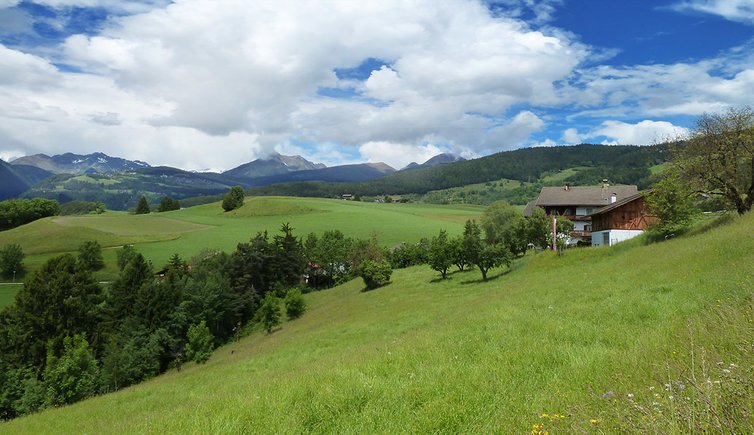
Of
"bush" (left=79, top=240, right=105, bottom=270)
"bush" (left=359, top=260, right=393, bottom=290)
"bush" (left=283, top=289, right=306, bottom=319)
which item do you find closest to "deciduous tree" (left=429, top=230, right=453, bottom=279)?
"bush" (left=359, top=260, right=393, bottom=290)

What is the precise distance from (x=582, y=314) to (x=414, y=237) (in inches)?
4084

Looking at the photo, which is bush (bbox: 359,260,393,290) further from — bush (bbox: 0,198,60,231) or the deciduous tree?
bush (bbox: 0,198,60,231)

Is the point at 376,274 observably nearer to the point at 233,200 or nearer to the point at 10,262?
the point at 10,262

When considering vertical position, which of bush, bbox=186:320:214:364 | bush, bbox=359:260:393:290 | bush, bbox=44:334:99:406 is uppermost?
bush, bbox=359:260:393:290

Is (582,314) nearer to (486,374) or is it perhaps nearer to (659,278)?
(486,374)

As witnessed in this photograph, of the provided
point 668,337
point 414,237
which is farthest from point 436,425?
point 414,237

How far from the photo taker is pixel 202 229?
444ft

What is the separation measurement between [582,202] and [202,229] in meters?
112

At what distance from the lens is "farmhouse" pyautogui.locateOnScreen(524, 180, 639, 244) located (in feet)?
260

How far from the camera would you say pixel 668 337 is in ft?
26.0

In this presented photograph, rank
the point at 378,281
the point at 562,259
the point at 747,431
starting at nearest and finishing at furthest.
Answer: the point at 747,431, the point at 562,259, the point at 378,281

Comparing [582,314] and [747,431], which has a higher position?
[747,431]

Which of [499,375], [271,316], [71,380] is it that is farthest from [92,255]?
[499,375]

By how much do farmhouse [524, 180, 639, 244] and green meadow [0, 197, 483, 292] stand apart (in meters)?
40.1
